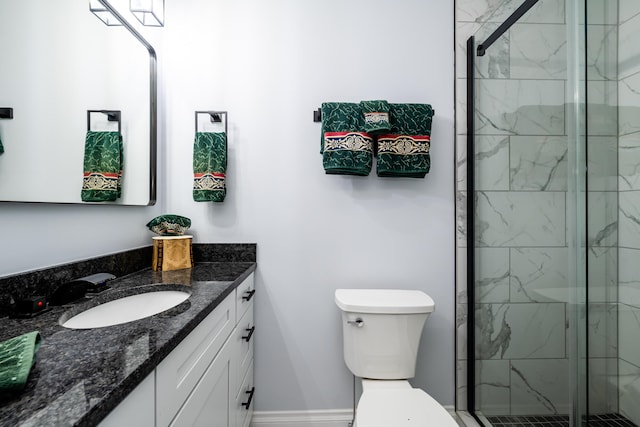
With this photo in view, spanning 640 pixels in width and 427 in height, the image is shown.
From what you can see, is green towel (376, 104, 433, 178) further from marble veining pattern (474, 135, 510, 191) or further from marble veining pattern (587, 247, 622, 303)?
marble veining pattern (587, 247, 622, 303)

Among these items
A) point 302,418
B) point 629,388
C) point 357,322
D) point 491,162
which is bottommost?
point 302,418

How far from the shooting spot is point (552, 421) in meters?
1.15

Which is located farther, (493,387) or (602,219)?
(493,387)

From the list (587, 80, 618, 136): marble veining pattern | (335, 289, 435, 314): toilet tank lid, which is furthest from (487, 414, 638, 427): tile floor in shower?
(587, 80, 618, 136): marble veining pattern

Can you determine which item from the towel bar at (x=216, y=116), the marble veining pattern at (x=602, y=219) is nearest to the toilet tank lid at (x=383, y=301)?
the marble veining pattern at (x=602, y=219)

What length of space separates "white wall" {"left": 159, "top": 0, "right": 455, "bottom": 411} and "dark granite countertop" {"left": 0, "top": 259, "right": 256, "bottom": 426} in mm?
673

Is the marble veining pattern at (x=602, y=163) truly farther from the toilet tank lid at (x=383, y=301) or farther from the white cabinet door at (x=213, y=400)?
the white cabinet door at (x=213, y=400)

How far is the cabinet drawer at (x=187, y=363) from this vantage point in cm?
63

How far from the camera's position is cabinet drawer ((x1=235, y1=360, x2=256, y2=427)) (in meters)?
1.22

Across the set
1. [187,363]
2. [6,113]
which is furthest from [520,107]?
[6,113]

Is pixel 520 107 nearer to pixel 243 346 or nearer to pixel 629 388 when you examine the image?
pixel 629 388

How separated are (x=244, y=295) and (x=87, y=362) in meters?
0.83

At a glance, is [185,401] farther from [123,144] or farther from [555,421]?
[555,421]

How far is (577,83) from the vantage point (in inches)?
40.5
